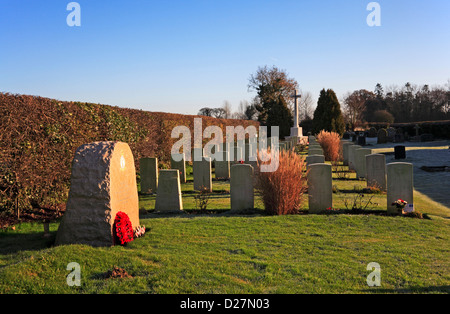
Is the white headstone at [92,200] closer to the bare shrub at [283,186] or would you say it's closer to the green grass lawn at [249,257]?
the green grass lawn at [249,257]

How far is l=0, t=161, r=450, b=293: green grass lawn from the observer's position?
13.8ft

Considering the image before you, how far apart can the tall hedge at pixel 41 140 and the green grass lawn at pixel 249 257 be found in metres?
1.12

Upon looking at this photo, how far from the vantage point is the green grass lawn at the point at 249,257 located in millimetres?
4211

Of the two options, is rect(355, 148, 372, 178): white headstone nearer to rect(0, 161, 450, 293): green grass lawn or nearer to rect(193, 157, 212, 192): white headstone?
rect(0, 161, 450, 293): green grass lawn

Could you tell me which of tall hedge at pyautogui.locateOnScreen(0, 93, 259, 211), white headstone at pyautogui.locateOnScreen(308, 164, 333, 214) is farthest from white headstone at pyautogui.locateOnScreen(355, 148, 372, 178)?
tall hedge at pyautogui.locateOnScreen(0, 93, 259, 211)

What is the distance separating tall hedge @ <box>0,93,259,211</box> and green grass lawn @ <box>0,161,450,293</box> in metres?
1.12

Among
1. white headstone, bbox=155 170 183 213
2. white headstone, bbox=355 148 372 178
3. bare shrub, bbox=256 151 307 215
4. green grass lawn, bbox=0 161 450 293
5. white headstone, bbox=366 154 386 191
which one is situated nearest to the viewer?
green grass lawn, bbox=0 161 450 293

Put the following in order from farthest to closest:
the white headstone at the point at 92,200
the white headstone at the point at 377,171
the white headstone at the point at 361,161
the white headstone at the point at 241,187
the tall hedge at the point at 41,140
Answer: the white headstone at the point at 361,161 → the white headstone at the point at 377,171 → the white headstone at the point at 241,187 → the tall hedge at the point at 41,140 → the white headstone at the point at 92,200

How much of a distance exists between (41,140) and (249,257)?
6151mm

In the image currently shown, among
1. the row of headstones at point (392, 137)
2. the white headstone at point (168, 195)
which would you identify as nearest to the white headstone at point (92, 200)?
the white headstone at point (168, 195)

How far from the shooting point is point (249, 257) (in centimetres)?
511

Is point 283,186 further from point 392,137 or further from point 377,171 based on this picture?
point 392,137

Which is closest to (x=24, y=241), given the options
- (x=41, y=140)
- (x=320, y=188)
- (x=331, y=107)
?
(x=41, y=140)

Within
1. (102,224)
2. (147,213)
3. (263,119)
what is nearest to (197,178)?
(147,213)
